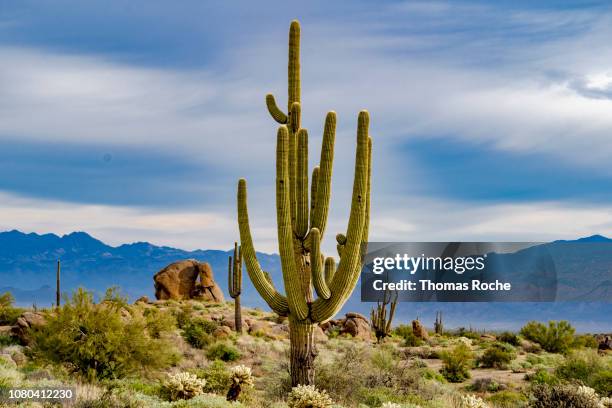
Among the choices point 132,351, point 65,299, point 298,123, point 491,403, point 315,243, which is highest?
point 298,123

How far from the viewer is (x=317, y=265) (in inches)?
594

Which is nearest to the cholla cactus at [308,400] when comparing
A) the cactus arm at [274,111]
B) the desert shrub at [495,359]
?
the cactus arm at [274,111]

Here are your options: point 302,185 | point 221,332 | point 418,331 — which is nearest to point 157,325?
point 302,185

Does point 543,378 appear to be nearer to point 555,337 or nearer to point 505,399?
point 505,399

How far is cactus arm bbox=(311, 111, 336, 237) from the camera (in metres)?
15.8

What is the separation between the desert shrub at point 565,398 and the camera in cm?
1475

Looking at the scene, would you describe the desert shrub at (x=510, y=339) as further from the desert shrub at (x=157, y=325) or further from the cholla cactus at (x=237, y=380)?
the cholla cactus at (x=237, y=380)

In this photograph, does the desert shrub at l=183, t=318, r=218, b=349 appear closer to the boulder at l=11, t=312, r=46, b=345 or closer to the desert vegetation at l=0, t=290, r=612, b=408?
the desert vegetation at l=0, t=290, r=612, b=408

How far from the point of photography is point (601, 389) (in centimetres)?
2080

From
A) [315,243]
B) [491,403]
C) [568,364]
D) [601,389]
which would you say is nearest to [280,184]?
[315,243]

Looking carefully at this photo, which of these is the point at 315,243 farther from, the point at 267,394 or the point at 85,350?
the point at 85,350

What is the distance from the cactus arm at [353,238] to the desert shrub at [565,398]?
4.89 metres

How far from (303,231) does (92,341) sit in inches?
261

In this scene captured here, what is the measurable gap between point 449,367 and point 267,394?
1136 cm
